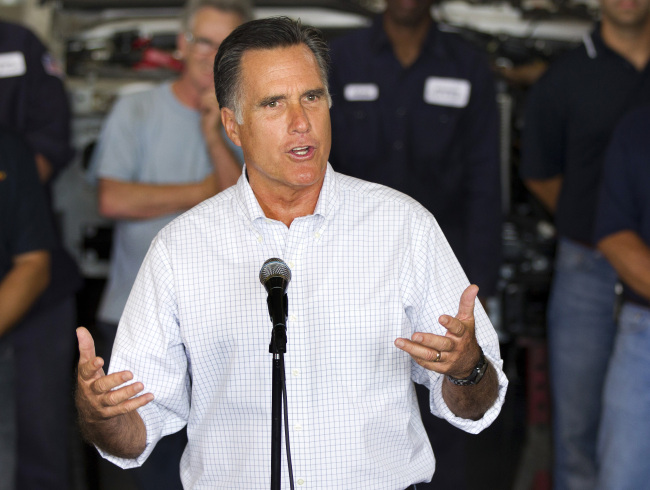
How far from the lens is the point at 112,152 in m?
2.77

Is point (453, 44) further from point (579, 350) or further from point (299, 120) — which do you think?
point (299, 120)

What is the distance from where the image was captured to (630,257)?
257cm

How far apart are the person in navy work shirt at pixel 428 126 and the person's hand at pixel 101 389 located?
151cm

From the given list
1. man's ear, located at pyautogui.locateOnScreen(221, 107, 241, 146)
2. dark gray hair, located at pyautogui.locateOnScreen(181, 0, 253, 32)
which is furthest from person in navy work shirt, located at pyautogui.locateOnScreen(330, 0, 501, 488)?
man's ear, located at pyautogui.locateOnScreen(221, 107, 241, 146)

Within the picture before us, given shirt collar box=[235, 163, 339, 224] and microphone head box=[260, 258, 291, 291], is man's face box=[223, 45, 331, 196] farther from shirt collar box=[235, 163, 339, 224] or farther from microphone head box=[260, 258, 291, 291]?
microphone head box=[260, 258, 291, 291]

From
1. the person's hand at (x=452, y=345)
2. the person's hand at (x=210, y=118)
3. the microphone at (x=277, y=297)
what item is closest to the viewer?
the microphone at (x=277, y=297)

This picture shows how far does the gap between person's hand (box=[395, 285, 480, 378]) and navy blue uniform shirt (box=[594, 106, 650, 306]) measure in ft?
3.87

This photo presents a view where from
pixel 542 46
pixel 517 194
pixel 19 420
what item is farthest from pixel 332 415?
pixel 542 46

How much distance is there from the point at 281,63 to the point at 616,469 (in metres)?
1.60

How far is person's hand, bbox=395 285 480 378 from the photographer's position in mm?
1530

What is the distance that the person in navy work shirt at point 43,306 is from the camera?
2918mm

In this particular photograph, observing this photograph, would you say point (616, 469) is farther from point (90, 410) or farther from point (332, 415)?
point (90, 410)

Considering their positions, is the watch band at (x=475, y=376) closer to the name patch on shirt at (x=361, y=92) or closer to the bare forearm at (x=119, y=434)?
the bare forearm at (x=119, y=434)

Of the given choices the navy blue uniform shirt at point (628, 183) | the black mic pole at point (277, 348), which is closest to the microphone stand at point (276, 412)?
the black mic pole at point (277, 348)
